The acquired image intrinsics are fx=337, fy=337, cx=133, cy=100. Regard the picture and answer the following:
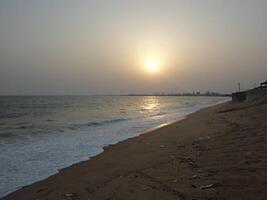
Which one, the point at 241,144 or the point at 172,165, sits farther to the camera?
the point at 241,144

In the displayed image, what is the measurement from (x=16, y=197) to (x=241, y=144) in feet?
19.8

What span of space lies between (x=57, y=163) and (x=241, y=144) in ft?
19.2

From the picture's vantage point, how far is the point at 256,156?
744cm

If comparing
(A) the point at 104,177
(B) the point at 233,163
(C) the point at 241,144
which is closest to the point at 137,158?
Answer: (A) the point at 104,177

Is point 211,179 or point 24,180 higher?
point 211,179

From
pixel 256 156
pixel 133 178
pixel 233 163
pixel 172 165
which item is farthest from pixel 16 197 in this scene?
pixel 256 156

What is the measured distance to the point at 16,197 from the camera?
24.0ft

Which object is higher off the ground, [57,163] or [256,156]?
[256,156]

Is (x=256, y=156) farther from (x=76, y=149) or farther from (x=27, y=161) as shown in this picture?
(x=76, y=149)

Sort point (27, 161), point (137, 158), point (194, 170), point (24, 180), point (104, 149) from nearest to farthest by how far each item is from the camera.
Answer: point (194, 170) < point (24, 180) < point (137, 158) < point (27, 161) < point (104, 149)

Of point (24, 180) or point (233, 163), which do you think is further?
point (24, 180)

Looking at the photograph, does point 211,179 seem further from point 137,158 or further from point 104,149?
point 104,149

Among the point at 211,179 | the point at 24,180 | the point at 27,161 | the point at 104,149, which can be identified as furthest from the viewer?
the point at 104,149

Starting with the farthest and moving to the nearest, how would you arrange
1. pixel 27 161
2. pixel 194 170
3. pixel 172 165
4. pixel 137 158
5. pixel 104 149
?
pixel 104 149, pixel 27 161, pixel 137 158, pixel 172 165, pixel 194 170
